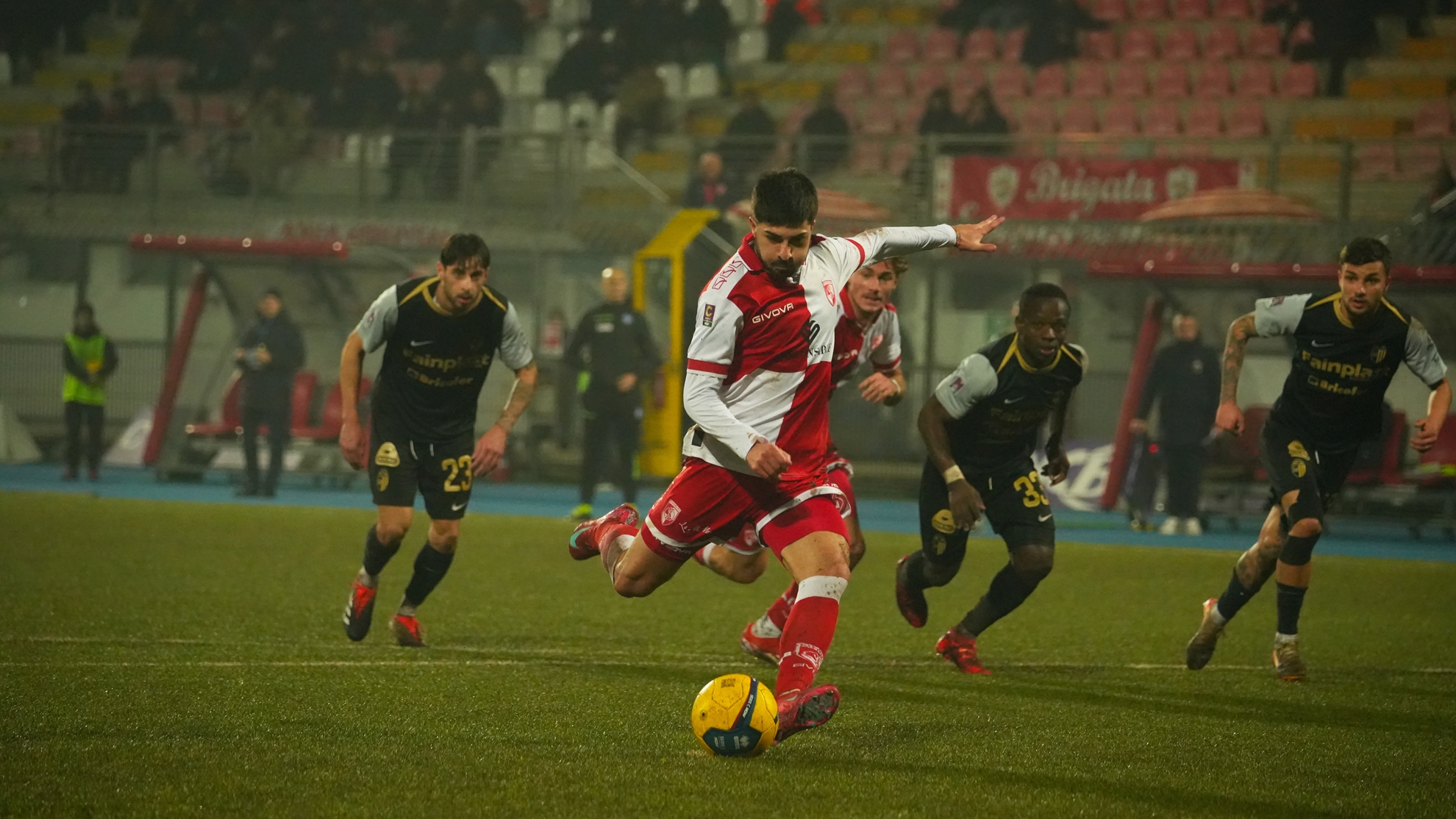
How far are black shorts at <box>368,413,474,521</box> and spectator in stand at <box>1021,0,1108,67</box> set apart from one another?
16.8 metres

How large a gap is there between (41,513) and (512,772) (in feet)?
37.2

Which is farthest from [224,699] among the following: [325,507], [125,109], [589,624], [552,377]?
[125,109]

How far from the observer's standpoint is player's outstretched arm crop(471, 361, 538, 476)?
781 centimetres

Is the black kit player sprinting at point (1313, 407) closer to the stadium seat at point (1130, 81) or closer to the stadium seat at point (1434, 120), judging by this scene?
the stadium seat at point (1434, 120)

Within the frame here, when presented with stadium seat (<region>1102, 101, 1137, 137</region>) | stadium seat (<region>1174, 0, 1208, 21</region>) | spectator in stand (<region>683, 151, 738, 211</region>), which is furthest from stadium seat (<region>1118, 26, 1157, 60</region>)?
spectator in stand (<region>683, 151, 738, 211</region>)

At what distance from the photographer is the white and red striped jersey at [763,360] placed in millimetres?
5527

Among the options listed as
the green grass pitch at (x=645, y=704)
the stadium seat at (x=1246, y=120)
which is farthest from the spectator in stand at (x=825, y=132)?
the green grass pitch at (x=645, y=704)

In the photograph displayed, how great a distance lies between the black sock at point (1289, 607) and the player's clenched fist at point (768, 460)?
3.42 metres

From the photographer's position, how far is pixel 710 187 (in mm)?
19578

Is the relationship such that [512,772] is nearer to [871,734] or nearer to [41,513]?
[871,734]

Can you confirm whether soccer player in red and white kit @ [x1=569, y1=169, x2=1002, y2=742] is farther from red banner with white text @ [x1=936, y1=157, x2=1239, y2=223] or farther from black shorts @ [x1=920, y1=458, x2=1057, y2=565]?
red banner with white text @ [x1=936, y1=157, x2=1239, y2=223]

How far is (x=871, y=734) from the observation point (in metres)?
5.87

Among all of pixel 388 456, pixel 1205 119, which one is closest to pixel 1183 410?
pixel 1205 119

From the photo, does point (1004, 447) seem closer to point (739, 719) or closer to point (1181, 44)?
point (739, 719)
